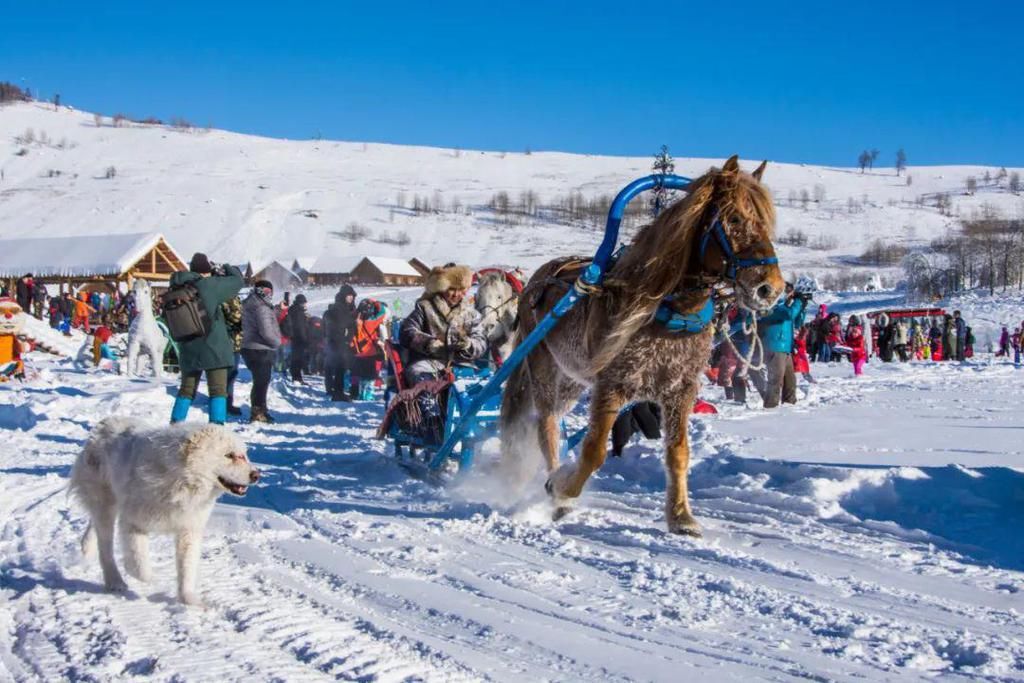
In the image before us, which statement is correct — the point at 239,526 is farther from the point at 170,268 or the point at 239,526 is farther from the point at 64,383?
the point at 170,268

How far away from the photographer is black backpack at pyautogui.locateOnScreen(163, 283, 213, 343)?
27.9ft

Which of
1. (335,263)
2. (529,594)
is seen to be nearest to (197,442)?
(529,594)

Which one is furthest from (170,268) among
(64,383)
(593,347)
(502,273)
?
(593,347)

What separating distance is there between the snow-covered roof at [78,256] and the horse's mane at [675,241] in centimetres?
3566

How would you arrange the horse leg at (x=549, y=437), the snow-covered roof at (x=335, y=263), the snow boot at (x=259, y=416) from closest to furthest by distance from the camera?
the horse leg at (x=549, y=437) → the snow boot at (x=259, y=416) → the snow-covered roof at (x=335, y=263)

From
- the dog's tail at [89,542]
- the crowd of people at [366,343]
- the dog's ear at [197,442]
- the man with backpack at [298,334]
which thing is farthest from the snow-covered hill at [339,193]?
the dog's ear at [197,442]

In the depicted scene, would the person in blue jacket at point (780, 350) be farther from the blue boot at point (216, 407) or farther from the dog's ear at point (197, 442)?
the dog's ear at point (197, 442)

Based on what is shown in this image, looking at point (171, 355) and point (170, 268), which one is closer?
point (171, 355)

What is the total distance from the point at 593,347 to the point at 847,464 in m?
2.21

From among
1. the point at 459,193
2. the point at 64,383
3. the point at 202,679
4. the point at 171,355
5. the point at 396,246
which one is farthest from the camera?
the point at 459,193

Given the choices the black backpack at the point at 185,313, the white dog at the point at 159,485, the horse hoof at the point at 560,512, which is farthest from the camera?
the black backpack at the point at 185,313

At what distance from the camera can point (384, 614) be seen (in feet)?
13.8

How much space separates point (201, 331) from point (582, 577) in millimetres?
5149

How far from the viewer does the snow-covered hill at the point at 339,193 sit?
78.8m
